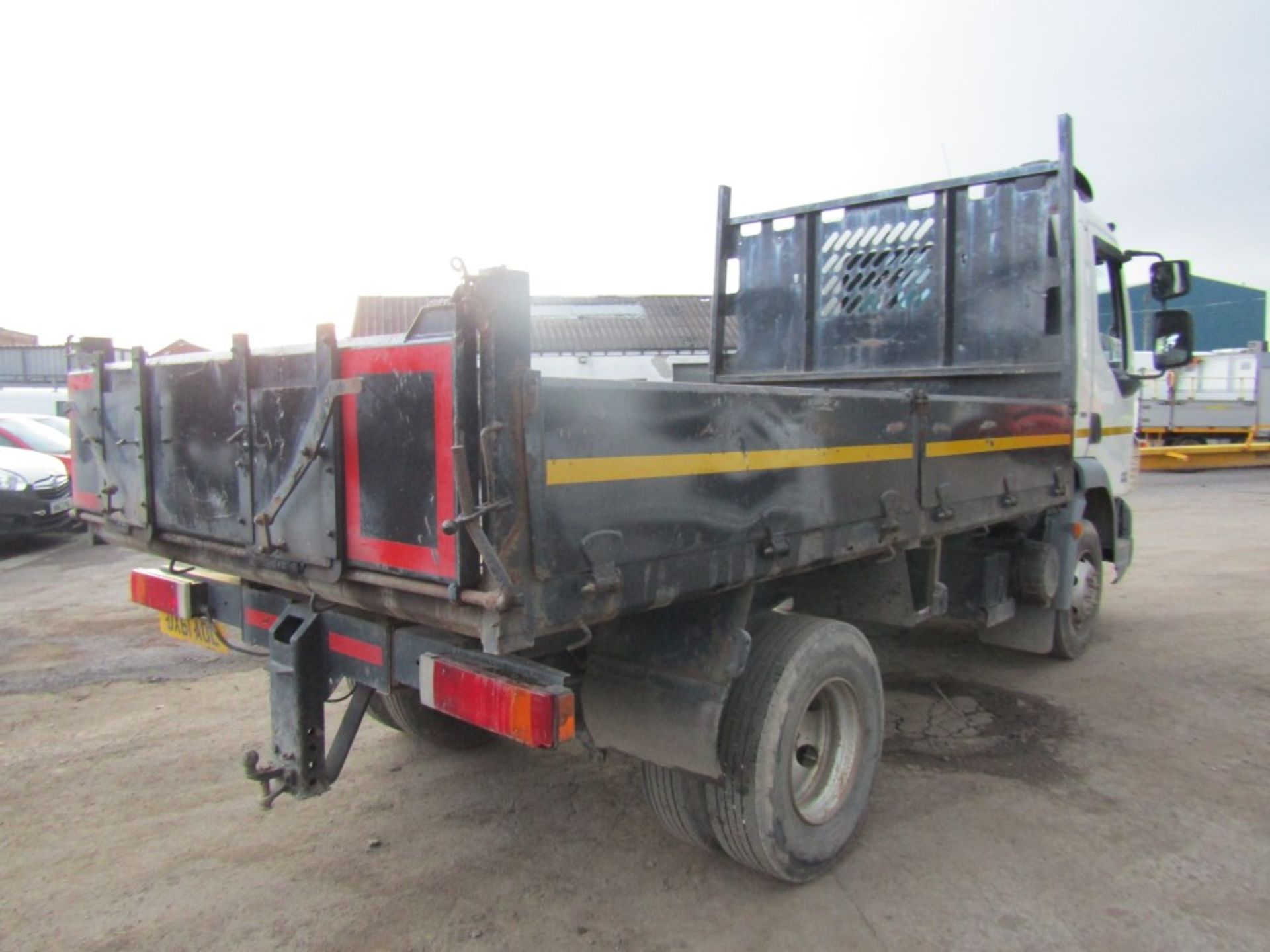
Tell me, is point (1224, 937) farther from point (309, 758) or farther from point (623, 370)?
point (623, 370)

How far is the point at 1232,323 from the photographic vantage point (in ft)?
109

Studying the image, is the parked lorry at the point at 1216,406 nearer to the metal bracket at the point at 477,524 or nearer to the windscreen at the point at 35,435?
the windscreen at the point at 35,435

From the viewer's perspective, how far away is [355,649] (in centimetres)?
274

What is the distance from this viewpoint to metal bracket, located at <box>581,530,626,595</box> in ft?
7.29

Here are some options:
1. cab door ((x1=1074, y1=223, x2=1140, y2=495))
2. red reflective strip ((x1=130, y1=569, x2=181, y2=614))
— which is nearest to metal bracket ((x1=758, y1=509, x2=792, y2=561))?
red reflective strip ((x1=130, y1=569, x2=181, y2=614))

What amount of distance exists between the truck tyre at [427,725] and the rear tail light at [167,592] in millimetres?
961

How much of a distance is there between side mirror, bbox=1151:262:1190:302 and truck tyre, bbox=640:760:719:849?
4.31 metres

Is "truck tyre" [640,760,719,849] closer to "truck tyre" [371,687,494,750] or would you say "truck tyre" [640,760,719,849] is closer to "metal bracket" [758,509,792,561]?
"metal bracket" [758,509,792,561]

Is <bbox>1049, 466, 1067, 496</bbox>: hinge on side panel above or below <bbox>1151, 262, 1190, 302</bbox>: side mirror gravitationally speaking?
below

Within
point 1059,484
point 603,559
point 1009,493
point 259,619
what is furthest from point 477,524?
point 1059,484

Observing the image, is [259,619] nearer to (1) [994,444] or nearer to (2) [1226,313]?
(1) [994,444]

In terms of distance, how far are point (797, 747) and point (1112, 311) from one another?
4.07 meters

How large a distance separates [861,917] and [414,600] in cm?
183

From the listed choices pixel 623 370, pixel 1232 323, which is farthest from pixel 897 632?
pixel 1232 323
